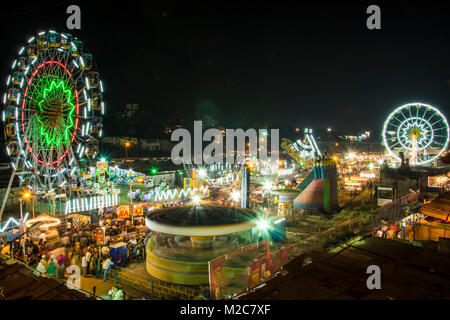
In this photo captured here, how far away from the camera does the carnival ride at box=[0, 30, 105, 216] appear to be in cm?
2003

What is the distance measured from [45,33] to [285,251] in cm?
2137

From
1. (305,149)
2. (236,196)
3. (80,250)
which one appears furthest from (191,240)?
(305,149)

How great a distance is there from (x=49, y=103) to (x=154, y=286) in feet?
54.4

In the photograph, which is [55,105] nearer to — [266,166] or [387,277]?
[387,277]

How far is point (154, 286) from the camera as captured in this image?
10.6 meters

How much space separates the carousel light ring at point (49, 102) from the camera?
→ 20031 millimetres

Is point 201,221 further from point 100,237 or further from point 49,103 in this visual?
point 49,103

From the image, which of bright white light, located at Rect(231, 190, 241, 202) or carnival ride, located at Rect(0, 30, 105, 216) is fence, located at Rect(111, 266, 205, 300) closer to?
Answer: carnival ride, located at Rect(0, 30, 105, 216)

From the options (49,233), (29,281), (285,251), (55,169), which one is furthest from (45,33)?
(285,251)

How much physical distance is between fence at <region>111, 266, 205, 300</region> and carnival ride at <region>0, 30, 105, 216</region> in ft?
40.7

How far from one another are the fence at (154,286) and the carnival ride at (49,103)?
12.4 m

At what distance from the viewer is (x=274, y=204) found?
82.8 ft

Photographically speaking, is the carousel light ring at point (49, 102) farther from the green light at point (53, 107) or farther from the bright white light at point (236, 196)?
the bright white light at point (236, 196)
